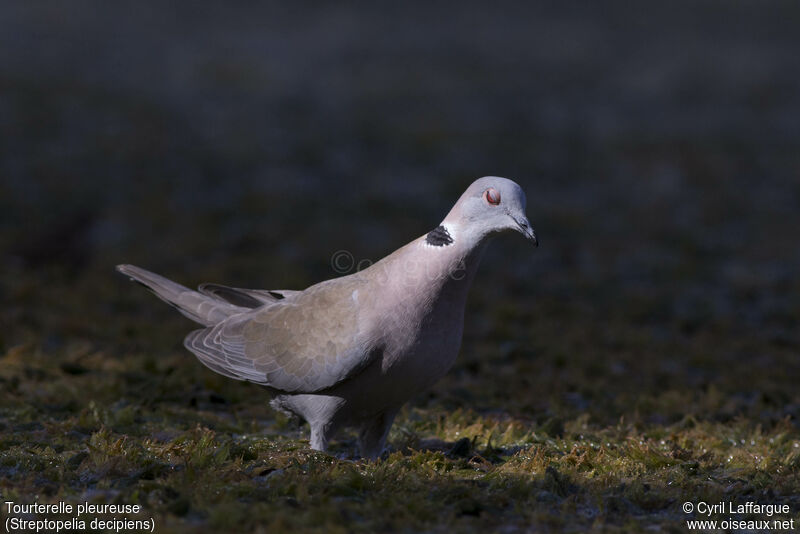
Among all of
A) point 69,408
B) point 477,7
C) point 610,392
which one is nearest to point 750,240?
point 610,392

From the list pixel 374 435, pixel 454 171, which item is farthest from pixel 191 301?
pixel 454 171

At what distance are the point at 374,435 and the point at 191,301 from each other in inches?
61.6

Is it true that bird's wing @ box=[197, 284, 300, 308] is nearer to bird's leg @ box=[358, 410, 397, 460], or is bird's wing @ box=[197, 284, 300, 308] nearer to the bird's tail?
the bird's tail

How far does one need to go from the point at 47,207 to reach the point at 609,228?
6852 millimetres

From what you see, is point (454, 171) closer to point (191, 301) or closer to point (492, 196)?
point (191, 301)

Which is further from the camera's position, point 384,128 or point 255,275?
point 384,128

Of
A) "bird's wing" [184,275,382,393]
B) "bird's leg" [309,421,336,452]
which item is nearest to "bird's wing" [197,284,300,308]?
"bird's wing" [184,275,382,393]

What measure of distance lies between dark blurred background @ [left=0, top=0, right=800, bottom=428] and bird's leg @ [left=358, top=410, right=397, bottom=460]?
181 cm

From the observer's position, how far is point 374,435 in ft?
17.9

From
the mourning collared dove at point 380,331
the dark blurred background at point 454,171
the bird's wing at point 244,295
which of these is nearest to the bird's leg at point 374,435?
the mourning collared dove at point 380,331

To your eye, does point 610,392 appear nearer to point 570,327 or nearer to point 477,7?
point 570,327

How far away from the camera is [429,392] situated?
7.37m

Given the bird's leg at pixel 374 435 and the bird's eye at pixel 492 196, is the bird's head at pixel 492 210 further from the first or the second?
the bird's leg at pixel 374 435

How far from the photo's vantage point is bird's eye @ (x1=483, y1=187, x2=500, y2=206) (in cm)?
490
